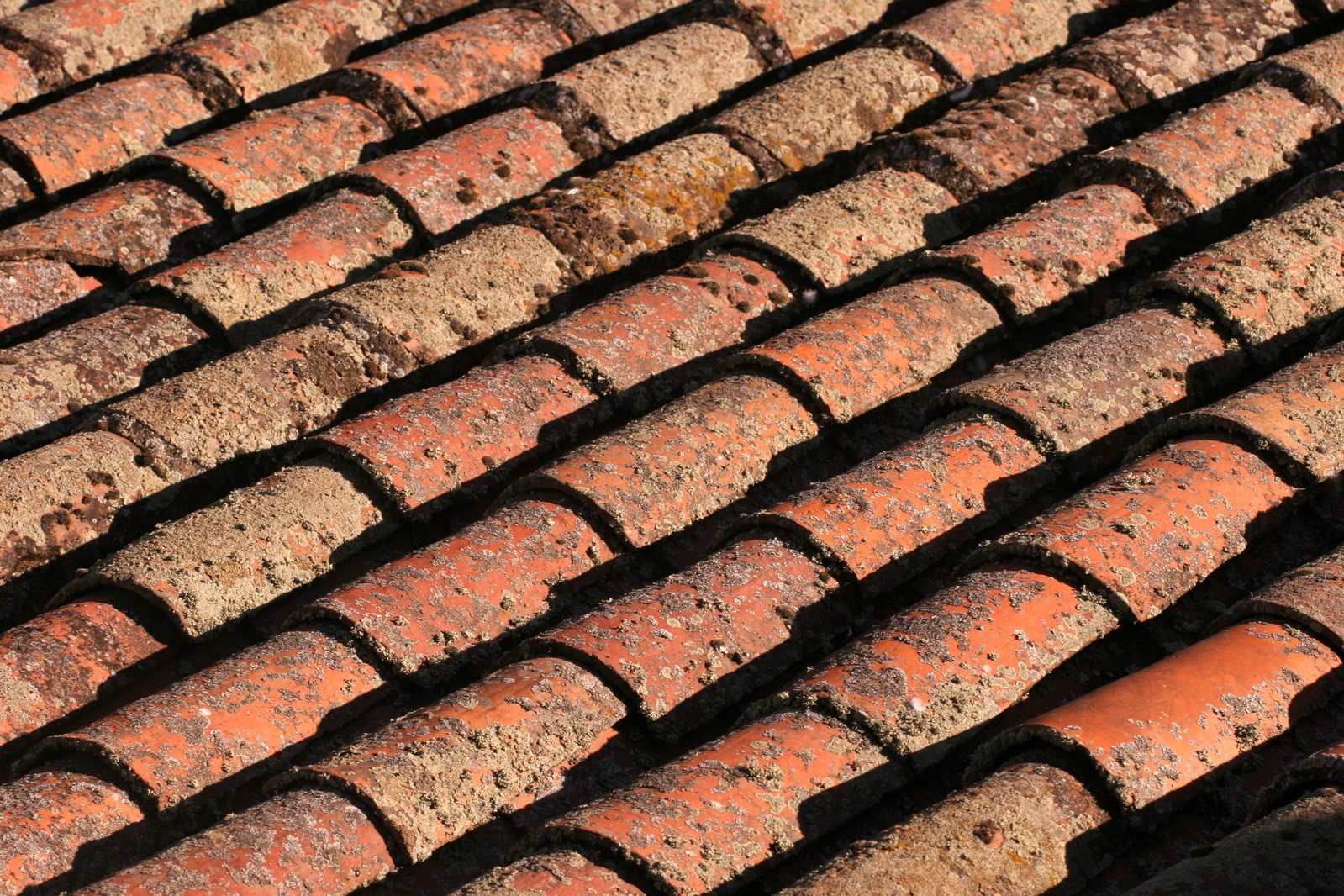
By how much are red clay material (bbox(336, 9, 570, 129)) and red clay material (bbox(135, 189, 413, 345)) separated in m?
0.65

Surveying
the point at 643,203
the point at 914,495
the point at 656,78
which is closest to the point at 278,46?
the point at 656,78

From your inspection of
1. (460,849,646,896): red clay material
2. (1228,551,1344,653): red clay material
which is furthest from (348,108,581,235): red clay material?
(1228,551,1344,653): red clay material

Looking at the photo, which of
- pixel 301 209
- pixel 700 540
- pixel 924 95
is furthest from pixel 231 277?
pixel 924 95

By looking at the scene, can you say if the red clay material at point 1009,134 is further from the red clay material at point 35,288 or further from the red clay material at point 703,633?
the red clay material at point 35,288

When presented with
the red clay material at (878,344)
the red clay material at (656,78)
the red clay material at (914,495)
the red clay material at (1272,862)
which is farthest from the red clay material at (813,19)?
the red clay material at (1272,862)

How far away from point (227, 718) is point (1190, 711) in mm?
1895

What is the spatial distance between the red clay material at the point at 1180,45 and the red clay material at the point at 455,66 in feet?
6.13

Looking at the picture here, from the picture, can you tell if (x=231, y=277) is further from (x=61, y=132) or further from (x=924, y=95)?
(x=924, y=95)

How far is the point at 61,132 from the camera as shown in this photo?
583 centimetres

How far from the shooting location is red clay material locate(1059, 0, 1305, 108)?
18.5 ft

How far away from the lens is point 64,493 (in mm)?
4336

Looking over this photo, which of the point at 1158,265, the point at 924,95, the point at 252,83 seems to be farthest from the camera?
the point at 252,83

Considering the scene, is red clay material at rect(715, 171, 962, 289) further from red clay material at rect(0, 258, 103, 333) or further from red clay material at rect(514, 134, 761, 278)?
red clay material at rect(0, 258, 103, 333)

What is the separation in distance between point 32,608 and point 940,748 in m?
2.26
